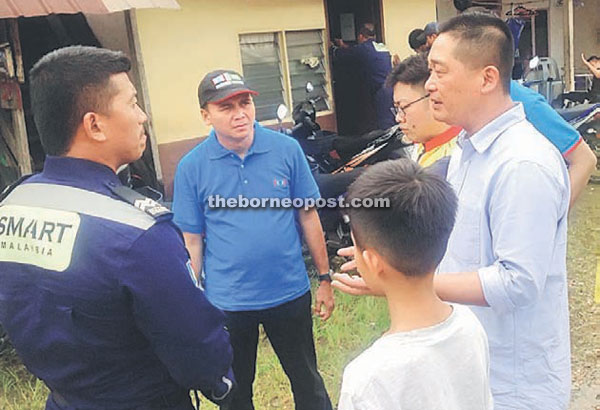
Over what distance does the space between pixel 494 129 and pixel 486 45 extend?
245 mm

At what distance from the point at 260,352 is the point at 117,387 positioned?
2498 mm

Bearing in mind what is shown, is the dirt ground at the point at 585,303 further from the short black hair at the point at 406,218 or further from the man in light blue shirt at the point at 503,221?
the short black hair at the point at 406,218

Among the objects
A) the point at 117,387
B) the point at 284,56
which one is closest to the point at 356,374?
the point at 117,387

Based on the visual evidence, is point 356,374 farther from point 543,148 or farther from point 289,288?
point 289,288

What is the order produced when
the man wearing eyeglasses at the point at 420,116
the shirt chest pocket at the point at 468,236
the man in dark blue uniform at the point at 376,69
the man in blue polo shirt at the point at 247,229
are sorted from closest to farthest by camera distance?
the shirt chest pocket at the point at 468,236 < the man wearing eyeglasses at the point at 420,116 < the man in blue polo shirt at the point at 247,229 < the man in dark blue uniform at the point at 376,69

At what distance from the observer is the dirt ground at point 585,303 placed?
329 cm

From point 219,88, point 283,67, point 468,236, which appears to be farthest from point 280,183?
point 283,67

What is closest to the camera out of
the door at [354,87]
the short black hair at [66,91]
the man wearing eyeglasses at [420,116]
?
the short black hair at [66,91]

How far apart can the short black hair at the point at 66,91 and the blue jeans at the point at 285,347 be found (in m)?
1.35

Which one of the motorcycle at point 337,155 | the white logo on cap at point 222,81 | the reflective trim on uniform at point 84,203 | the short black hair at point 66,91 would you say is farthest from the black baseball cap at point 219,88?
the motorcycle at point 337,155

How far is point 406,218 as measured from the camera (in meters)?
1.29

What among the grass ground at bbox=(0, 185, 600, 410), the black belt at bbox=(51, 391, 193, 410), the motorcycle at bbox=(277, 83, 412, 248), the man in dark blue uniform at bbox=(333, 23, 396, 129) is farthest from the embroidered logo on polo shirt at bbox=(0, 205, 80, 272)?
the man in dark blue uniform at bbox=(333, 23, 396, 129)

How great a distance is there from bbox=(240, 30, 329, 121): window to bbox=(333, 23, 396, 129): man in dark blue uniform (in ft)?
1.41

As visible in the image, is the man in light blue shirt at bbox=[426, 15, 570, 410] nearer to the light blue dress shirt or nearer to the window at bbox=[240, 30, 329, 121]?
the light blue dress shirt
